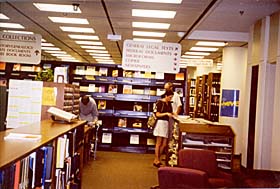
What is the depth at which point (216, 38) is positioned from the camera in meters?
9.84

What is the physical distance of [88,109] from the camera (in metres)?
8.82

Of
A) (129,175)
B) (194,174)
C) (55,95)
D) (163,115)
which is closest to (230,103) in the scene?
(163,115)

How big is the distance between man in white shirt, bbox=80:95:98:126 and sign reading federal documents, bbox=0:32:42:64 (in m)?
1.71

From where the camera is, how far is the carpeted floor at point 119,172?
6599mm

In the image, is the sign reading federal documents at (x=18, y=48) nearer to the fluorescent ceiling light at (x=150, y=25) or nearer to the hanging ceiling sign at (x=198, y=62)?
the fluorescent ceiling light at (x=150, y=25)

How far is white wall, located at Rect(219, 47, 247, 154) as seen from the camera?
10656 millimetres

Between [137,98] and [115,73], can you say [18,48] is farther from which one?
[137,98]

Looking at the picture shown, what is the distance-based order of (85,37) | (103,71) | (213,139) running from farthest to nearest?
(85,37)
(103,71)
(213,139)

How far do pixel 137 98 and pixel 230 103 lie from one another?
2.37m

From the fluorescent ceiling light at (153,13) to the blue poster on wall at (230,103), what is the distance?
3808mm

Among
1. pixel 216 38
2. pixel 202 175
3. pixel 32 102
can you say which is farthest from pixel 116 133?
pixel 202 175

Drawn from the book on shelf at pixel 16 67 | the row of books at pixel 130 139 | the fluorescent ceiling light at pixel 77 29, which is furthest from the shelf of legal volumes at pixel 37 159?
the book on shelf at pixel 16 67

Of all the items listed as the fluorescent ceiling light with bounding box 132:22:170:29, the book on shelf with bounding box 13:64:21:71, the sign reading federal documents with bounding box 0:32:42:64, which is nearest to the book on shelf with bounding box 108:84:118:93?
the fluorescent ceiling light with bounding box 132:22:170:29

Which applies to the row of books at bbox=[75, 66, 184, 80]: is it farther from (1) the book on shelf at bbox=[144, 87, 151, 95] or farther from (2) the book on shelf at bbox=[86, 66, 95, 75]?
(1) the book on shelf at bbox=[144, 87, 151, 95]
